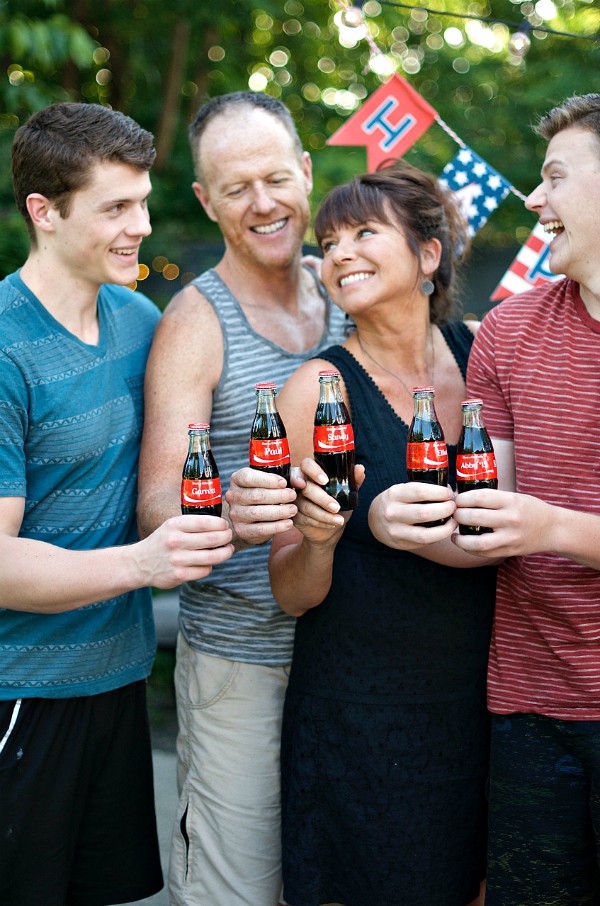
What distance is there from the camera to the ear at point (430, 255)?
10.0ft

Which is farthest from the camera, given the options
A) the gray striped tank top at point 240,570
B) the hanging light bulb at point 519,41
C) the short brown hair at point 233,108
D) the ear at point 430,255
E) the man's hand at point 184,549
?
the hanging light bulb at point 519,41

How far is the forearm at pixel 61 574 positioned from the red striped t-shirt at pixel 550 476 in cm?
→ 111

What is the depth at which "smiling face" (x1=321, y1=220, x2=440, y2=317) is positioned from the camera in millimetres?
2934

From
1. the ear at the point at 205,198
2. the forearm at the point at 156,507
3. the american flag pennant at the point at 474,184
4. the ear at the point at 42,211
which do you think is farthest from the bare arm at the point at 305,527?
the american flag pennant at the point at 474,184

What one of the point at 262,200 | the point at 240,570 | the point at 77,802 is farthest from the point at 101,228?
the point at 77,802

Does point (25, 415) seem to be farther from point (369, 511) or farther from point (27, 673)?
point (369, 511)

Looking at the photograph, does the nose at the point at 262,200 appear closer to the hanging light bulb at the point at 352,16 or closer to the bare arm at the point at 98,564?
the hanging light bulb at the point at 352,16

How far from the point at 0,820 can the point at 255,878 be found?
0.91 m

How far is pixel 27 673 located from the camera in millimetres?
2820

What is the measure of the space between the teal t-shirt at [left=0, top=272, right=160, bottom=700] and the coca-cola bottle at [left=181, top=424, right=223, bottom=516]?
1.58 ft

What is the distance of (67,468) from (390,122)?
8.24ft

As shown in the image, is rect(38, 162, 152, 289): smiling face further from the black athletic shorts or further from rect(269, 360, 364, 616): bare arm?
the black athletic shorts

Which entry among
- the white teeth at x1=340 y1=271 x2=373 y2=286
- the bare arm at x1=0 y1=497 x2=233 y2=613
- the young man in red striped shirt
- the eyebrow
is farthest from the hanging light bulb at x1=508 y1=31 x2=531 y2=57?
the bare arm at x1=0 y1=497 x2=233 y2=613

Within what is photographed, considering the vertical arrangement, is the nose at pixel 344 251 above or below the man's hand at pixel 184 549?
above
